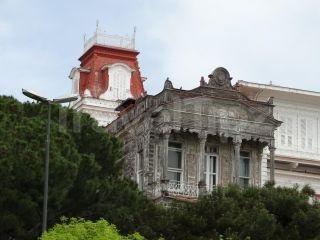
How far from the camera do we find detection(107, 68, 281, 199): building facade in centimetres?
5166

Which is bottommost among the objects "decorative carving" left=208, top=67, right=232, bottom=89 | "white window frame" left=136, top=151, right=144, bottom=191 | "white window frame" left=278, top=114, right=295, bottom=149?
"white window frame" left=136, top=151, right=144, bottom=191

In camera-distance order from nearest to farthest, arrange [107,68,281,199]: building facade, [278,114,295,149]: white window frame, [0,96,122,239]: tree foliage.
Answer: [0,96,122,239]: tree foliage
[107,68,281,199]: building facade
[278,114,295,149]: white window frame

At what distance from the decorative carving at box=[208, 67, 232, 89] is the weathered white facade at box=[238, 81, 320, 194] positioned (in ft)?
18.0

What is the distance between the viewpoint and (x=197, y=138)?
52750 mm

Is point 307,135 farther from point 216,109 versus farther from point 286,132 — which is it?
point 216,109

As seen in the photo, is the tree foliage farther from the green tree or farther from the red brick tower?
the red brick tower

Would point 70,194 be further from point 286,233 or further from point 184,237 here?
point 286,233

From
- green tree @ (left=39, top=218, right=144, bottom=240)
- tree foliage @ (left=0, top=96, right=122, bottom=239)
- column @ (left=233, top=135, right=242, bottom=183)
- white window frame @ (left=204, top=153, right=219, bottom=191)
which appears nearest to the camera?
green tree @ (left=39, top=218, right=144, bottom=240)

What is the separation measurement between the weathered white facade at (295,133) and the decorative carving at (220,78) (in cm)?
548

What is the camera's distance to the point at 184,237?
145 feet

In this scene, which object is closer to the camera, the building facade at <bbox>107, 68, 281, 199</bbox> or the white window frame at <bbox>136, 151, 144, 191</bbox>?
the building facade at <bbox>107, 68, 281, 199</bbox>

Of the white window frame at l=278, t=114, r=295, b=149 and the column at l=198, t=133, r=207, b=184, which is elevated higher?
the white window frame at l=278, t=114, r=295, b=149

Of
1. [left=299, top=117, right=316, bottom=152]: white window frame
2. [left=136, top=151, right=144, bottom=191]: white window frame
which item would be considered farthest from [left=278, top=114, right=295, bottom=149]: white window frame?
[left=136, top=151, right=144, bottom=191]: white window frame

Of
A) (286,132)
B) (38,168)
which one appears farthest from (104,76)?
(38,168)
